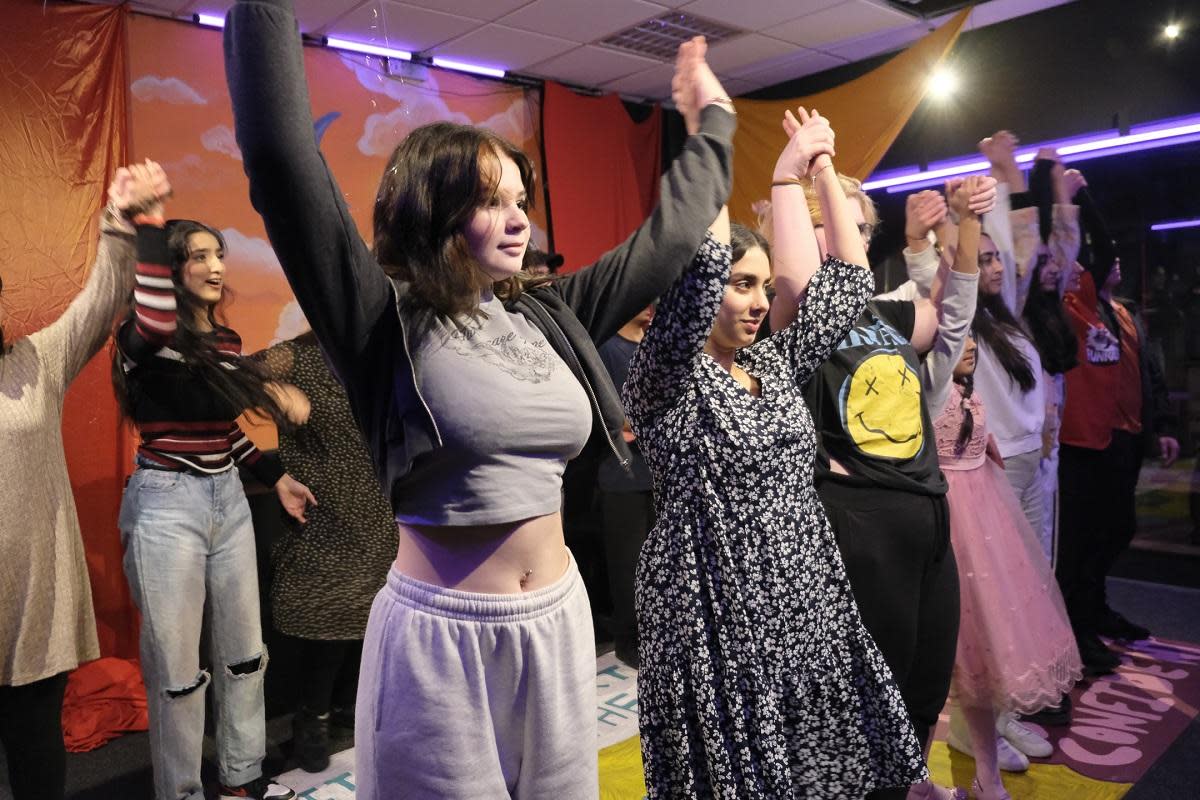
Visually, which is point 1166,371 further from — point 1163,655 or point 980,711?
point 980,711

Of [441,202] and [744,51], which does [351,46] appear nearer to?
[744,51]

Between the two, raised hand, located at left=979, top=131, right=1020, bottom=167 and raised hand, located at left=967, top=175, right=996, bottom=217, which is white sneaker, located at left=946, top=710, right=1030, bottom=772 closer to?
raised hand, located at left=967, top=175, right=996, bottom=217

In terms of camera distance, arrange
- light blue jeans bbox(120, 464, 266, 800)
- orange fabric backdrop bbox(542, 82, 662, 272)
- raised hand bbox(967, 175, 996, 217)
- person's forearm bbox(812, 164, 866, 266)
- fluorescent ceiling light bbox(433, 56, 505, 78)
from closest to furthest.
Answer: person's forearm bbox(812, 164, 866, 266) → raised hand bbox(967, 175, 996, 217) → light blue jeans bbox(120, 464, 266, 800) → fluorescent ceiling light bbox(433, 56, 505, 78) → orange fabric backdrop bbox(542, 82, 662, 272)

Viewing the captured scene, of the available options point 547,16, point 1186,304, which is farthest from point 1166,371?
point 547,16

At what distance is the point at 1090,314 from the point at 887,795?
2.86 meters

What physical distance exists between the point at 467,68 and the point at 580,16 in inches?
36.3

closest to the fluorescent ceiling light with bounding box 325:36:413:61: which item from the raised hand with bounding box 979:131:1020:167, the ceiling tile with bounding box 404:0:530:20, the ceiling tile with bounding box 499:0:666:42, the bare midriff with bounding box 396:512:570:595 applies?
the ceiling tile with bounding box 404:0:530:20

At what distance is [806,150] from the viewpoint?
176 cm

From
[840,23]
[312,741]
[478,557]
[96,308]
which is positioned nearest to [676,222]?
[478,557]

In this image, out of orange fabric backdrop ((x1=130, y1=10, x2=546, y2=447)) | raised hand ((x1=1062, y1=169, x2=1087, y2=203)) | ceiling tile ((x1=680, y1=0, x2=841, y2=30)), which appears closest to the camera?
raised hand ((x1=1062, y1=169, x2=1087, y2=203))

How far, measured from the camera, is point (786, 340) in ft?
5.92

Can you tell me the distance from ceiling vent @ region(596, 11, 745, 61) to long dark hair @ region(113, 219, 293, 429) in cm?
284

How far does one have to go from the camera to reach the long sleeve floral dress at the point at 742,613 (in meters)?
1.60

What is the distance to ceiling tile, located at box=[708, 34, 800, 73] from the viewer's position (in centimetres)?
515
